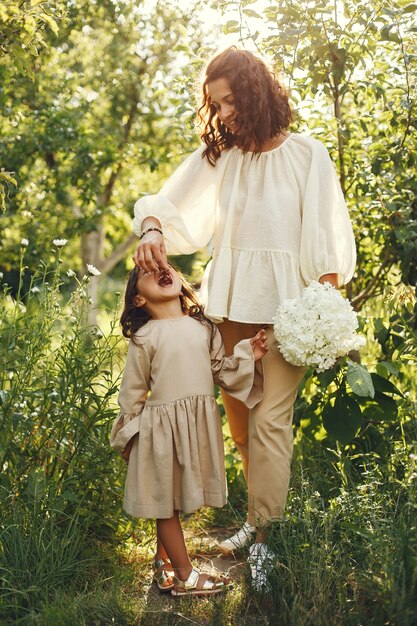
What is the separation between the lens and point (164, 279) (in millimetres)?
2857

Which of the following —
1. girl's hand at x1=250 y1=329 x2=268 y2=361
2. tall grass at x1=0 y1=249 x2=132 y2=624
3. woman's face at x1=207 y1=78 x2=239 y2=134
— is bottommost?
tall grass at x1=0 y1=249 x2=132 y2=624

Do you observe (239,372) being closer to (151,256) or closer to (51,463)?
(151,256)

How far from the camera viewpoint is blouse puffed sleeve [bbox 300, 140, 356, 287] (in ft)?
9.27

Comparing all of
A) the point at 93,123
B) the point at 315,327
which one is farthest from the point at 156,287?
the point at 93,123

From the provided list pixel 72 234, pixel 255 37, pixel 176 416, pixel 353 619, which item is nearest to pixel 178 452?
pixel 176 416

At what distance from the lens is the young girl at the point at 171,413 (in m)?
2.77

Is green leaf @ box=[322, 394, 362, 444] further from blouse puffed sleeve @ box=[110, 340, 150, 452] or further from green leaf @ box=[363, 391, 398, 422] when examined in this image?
blouse puffed sleeve @ box=[110, 340, 150, 452]

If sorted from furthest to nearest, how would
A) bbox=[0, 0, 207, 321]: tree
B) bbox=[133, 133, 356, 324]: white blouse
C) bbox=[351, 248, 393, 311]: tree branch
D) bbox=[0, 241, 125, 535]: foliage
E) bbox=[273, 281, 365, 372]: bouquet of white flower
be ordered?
bbox=[0, 0, 207, 321]: tree → bbox=[351, 248, 393, 311]: tree branch → bbox=[0, 241, 125, 535]: foliage → bbox=[133, 133, 356, 324]: white blouse → bbox=[273, 281, 365, 372]: bouquet of white flower

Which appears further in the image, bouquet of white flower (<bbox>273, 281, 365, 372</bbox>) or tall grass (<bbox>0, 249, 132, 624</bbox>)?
tall grass (<bbox>0, 249, 132, 624</bbox>)

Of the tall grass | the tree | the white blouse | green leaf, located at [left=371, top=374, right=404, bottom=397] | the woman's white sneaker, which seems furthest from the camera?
the tree

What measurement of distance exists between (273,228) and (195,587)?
140 centimetres

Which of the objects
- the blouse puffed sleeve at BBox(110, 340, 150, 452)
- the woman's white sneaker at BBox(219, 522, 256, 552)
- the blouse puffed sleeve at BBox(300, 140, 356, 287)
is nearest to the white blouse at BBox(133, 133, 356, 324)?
the blouse puffed sleeve at BBox(300, 140, 356, 287)

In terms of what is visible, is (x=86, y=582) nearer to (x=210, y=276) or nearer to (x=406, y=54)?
(x=210, y=276)

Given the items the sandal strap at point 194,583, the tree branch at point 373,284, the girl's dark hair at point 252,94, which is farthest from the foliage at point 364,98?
the sandal strap at point 194,583
